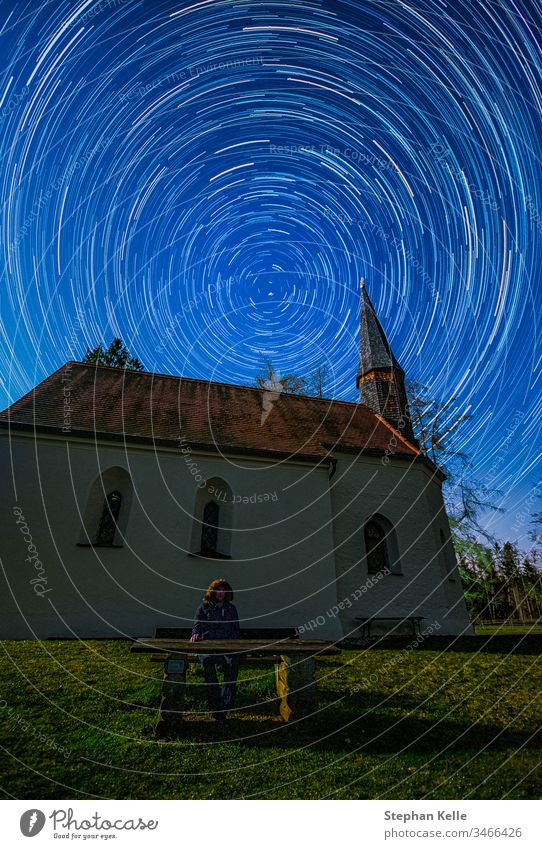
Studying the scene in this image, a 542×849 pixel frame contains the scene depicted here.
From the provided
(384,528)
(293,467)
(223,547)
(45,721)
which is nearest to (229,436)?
(293,467)

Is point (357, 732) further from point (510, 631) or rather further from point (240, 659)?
point (510, 631)

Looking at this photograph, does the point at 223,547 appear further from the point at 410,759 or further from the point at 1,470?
the point at 410,759

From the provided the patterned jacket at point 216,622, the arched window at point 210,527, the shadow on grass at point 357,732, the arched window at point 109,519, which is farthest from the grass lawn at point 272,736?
the arched window at point 210,527

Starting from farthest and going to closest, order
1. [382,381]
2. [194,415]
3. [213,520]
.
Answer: [382,381] → [194,415] → [213,520]

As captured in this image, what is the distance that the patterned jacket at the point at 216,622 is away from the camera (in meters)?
5.93

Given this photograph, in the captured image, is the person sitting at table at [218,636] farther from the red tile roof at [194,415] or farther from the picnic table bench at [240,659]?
the red tile roof at [194,415]

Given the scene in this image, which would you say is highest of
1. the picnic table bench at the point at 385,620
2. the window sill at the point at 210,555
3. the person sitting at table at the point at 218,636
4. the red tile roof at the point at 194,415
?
the red tile roof at the point at 194,415

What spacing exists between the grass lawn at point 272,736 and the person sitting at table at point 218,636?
0.25 m

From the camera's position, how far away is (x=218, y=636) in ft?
19.5

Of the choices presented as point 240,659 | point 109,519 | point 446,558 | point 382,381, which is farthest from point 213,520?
point 382,381

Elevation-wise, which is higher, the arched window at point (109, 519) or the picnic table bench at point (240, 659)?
the arched window at point (109, 519)

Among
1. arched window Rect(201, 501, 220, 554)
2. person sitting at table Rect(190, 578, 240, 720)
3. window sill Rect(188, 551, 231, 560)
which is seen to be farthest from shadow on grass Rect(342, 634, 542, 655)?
person sitting at table Rect(190, 578, 240, 720)

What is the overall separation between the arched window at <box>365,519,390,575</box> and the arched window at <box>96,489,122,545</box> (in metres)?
8.72

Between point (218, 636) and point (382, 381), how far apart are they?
16540 millimetres
